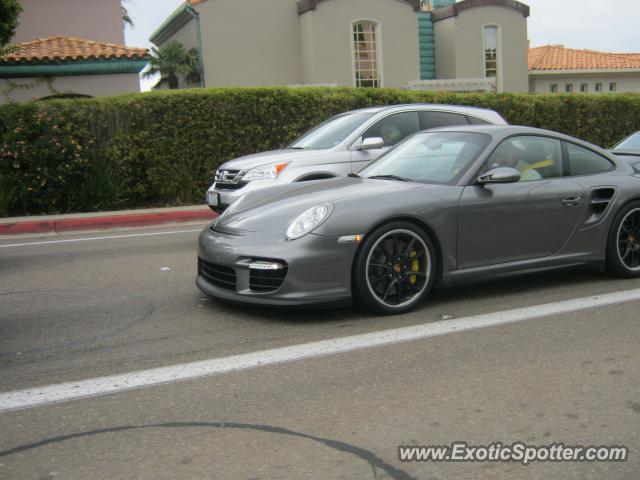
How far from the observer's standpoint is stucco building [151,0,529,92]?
74.8ft

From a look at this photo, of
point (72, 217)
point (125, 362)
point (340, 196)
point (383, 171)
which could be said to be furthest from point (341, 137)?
point (125, 362)

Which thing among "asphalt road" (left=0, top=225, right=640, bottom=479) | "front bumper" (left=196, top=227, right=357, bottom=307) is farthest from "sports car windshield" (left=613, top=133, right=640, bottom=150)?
"front bumper" (left=196, top=227, right=357, bottom=307)

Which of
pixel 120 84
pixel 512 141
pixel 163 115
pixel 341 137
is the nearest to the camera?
pixel 512 141

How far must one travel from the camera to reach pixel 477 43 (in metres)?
26.0

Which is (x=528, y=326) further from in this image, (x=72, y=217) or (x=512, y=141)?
(x=72, y=217)

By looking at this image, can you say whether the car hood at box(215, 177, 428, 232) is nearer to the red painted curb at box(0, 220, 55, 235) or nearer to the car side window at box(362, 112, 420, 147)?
the car side window at box(362, 112, 420, 147)

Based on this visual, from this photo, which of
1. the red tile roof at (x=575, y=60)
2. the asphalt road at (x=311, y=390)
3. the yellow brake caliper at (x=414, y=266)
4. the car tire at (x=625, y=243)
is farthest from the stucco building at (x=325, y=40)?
the yellow brake caliper at (x=414, y=266)

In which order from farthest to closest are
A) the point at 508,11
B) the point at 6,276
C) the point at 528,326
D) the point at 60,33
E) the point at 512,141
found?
the point at 508,11
the point at 60,33
the point at 6,276
the point at 512,141
the point at 528,326

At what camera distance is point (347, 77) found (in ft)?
77.0

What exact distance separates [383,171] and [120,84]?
14231 mm

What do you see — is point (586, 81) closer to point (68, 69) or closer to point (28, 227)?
point (68, 69)

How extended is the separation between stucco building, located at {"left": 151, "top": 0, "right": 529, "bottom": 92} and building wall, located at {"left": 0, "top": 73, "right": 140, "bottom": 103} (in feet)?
14.8

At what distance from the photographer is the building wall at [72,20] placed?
71.1 ft

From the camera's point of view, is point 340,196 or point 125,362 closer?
point 125,362
